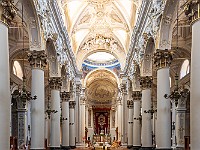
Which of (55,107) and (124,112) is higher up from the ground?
(55,107)

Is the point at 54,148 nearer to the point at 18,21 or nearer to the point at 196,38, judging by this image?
the point at 18,21

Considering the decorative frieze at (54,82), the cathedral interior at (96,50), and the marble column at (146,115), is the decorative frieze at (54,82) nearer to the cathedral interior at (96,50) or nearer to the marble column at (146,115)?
the cathedral interior at (96,50)

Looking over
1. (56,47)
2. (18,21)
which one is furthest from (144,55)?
(18,21)

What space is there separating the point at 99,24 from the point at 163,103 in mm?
19647

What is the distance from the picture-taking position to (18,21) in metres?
22.5

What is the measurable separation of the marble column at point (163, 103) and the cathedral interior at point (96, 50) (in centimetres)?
4

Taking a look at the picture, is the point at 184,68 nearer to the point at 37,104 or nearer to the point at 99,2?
the point at 99,2

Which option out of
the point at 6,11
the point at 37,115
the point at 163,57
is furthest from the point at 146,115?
the point at 6,11

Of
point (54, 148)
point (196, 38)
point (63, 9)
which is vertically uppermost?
Result: point (63, 9)

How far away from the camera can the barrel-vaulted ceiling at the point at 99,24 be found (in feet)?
101

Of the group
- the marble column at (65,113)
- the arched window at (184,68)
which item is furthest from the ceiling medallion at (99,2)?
the arched window at (184,68)

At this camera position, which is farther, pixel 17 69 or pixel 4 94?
pixel 17 69

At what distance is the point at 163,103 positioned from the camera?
17.9 m

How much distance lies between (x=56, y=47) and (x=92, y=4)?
9.74 metres
